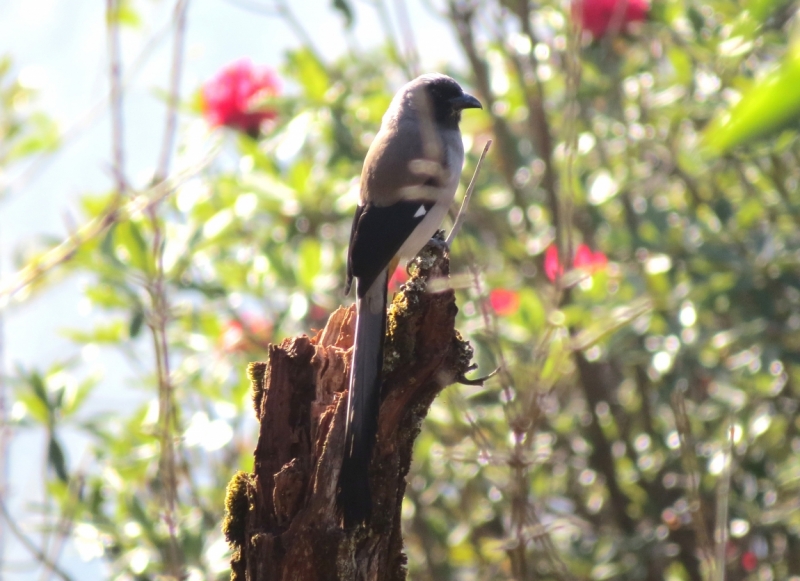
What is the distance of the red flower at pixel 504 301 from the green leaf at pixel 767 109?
3.51 meters

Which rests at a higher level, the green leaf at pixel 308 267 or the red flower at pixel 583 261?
the green leaf at pixel 308 267

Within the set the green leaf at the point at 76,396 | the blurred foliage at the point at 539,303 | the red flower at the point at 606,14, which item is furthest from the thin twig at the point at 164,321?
the red flower at the point at 606,14

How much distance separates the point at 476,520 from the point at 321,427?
2.55 metres

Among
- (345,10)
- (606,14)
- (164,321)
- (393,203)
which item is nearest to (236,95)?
(345,10)

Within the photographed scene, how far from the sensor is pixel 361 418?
2.26 metres

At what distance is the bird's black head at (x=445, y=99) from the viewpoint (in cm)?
420

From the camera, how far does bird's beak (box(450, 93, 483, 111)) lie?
419cm

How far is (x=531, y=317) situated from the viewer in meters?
4.03

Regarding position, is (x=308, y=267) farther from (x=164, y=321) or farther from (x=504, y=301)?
(x=164, y=321)

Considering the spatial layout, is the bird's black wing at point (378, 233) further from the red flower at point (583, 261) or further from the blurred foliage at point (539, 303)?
the red flower at point (583, 261)

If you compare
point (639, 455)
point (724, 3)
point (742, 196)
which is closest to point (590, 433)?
point (639, 455)

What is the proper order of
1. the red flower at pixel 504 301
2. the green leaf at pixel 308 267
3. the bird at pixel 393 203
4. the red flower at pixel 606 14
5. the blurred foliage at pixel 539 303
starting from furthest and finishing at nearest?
the red flower at pixel 606 14 → the red flower at pixel 504 301 → the green leaf at pixel 308 267 → the blurred foliage at pixel 539 303 → the bird at pixel 393 203

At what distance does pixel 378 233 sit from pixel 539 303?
0.95m

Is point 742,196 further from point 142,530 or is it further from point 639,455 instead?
point 142,530
